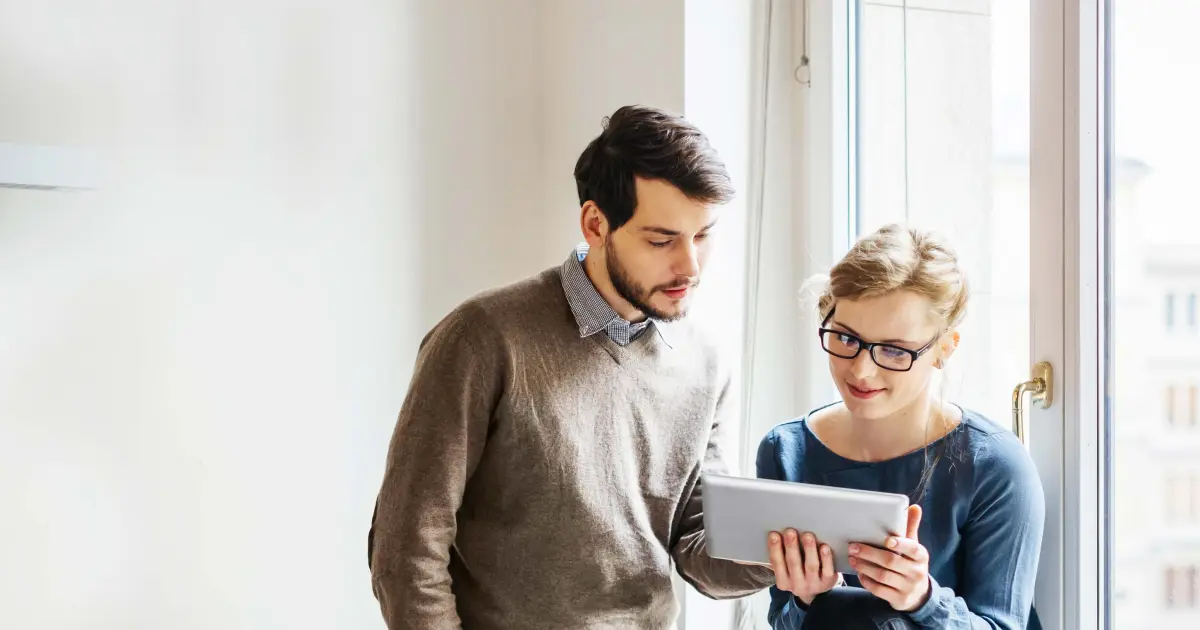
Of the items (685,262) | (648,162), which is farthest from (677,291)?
(648,162)

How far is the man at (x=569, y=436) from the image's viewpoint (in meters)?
1.16

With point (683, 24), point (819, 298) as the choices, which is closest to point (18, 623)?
point (819, 298)

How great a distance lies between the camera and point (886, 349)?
1166 millimetres

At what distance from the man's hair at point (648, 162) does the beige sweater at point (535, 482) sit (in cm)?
16

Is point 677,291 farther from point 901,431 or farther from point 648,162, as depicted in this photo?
point 901,431

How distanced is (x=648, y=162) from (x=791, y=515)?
17.4 inches

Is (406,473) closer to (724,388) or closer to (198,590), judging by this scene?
(724,388)

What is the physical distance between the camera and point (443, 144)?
2.01m

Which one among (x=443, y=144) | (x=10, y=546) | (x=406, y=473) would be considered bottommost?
(x=10, y=546)

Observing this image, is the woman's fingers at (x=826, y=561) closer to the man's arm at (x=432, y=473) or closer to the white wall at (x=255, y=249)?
the man's arm at (x=432, y=473)

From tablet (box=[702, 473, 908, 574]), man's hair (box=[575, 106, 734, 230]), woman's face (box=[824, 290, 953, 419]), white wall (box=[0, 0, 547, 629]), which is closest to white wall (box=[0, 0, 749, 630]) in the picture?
white wall (box=[0, 0, 547, 629])

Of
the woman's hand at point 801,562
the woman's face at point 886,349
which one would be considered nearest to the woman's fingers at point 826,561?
the woman's hand at point 801,562
